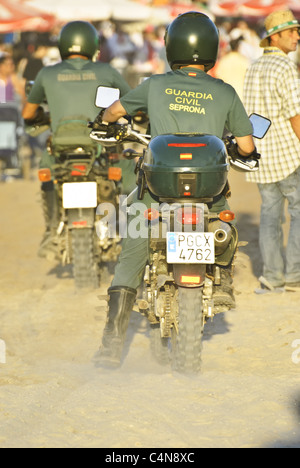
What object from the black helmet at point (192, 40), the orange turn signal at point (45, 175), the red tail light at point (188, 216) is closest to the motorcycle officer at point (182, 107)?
the black helmet at point (192, 40)

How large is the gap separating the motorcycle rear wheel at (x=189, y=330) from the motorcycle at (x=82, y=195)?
2.59 m

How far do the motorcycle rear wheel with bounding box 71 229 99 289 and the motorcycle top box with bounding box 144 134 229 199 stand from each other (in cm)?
259

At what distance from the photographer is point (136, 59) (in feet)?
76.8

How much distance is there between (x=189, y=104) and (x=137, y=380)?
1655 mm

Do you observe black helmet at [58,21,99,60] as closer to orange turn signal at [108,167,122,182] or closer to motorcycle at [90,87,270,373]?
orange turn signal at [108,167,122,182]

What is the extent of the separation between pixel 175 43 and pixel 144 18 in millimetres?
18975

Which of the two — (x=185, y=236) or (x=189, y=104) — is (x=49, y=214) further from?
(x=185, y=236)

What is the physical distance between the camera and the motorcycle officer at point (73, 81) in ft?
25.3

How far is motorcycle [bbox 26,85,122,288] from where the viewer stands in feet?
25.0

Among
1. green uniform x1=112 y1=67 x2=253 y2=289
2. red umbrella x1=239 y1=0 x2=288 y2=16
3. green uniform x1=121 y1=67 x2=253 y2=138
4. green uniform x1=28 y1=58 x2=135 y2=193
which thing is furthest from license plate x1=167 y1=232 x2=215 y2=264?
red umbrella x1=239 y1=0 x2=288 y2=16

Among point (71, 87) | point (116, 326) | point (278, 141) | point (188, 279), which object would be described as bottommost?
point (116, 326)

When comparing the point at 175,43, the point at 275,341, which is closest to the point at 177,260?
the point at 175,43

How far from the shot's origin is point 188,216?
16.3ft

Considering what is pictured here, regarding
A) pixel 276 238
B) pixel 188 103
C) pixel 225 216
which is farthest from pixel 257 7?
pixel 225 216
